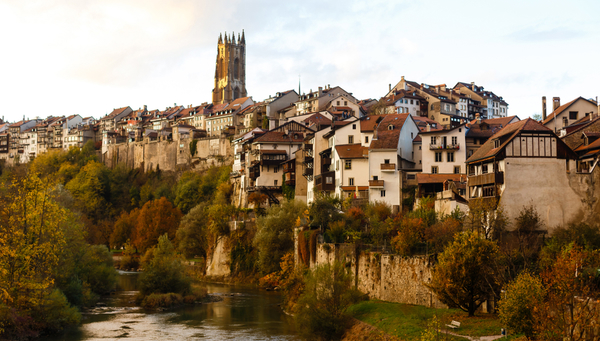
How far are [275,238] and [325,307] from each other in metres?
24.1

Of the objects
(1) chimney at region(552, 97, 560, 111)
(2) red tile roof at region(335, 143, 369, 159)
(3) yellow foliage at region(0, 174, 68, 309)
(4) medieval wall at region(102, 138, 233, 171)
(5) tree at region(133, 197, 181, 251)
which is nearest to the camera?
(3) yellow foliage at region(0, 174, 68, 309)

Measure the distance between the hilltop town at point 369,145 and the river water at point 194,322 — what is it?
530 inches

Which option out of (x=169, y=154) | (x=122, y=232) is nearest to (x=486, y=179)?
(x=122, y=232)

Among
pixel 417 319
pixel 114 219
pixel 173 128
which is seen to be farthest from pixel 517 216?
pixel 173 128

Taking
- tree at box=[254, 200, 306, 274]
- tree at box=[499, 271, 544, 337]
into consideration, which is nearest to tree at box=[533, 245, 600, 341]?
tree at box=[499, 271, 544, 337]

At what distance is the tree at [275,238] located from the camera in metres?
59.8

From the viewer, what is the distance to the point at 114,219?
361ft

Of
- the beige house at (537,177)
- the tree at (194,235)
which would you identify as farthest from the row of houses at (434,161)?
the tree at (194,235)

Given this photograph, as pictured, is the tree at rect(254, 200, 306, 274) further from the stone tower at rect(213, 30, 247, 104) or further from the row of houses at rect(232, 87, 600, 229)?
the stone tower at rect(213, 30, 247, 104)

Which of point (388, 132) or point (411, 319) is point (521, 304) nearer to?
point (411, 319)

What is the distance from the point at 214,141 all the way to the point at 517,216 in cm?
7789

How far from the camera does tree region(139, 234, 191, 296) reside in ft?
174

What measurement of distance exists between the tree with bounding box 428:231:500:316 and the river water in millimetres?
10840

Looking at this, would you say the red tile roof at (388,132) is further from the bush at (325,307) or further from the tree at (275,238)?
the bush at (325,307)
